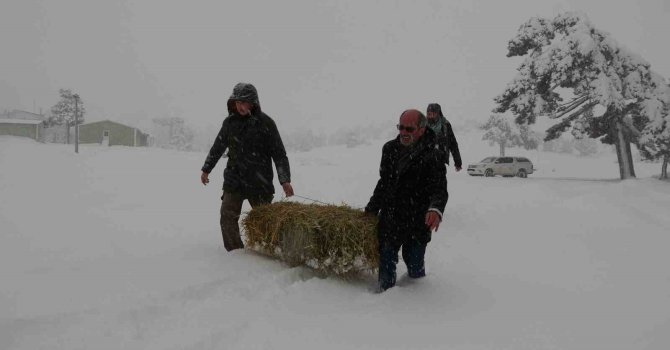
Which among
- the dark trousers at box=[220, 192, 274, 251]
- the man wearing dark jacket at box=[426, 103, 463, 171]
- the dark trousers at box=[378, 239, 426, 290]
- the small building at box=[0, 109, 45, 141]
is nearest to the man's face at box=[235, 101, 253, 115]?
the dark trousers at box=[220, 192, 274, 251]

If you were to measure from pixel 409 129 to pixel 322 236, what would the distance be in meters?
1.30

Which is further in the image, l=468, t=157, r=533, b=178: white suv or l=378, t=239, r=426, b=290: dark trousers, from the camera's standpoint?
l=468, t=157, r=533, b=178: white suv

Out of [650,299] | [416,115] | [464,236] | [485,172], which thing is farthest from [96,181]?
[485,172]

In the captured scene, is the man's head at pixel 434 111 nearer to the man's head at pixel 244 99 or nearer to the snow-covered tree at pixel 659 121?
the man's head at pixel 244 99

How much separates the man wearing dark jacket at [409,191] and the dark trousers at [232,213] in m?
1.68

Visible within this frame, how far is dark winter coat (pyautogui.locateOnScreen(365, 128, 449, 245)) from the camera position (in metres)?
3.79

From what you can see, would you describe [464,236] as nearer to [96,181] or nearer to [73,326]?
[73,326]

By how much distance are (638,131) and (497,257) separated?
20.9 m

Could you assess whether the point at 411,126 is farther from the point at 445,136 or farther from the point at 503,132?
the point at 503,132

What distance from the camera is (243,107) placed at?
15.5ft

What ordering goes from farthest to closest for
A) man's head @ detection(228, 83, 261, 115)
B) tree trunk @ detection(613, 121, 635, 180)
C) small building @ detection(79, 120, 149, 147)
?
1. small building @ detection(79, 120, 149, 147)
2. tree trunk @ detection(613, 121, 635, 180)
3. man's head @ detection(228, 83, 261, 115)

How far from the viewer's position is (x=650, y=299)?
3.99 meters

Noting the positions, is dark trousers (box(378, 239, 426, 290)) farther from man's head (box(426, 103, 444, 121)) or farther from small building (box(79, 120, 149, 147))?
small building (box(79, 120, 149, 147))

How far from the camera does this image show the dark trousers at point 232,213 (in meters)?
4.83
